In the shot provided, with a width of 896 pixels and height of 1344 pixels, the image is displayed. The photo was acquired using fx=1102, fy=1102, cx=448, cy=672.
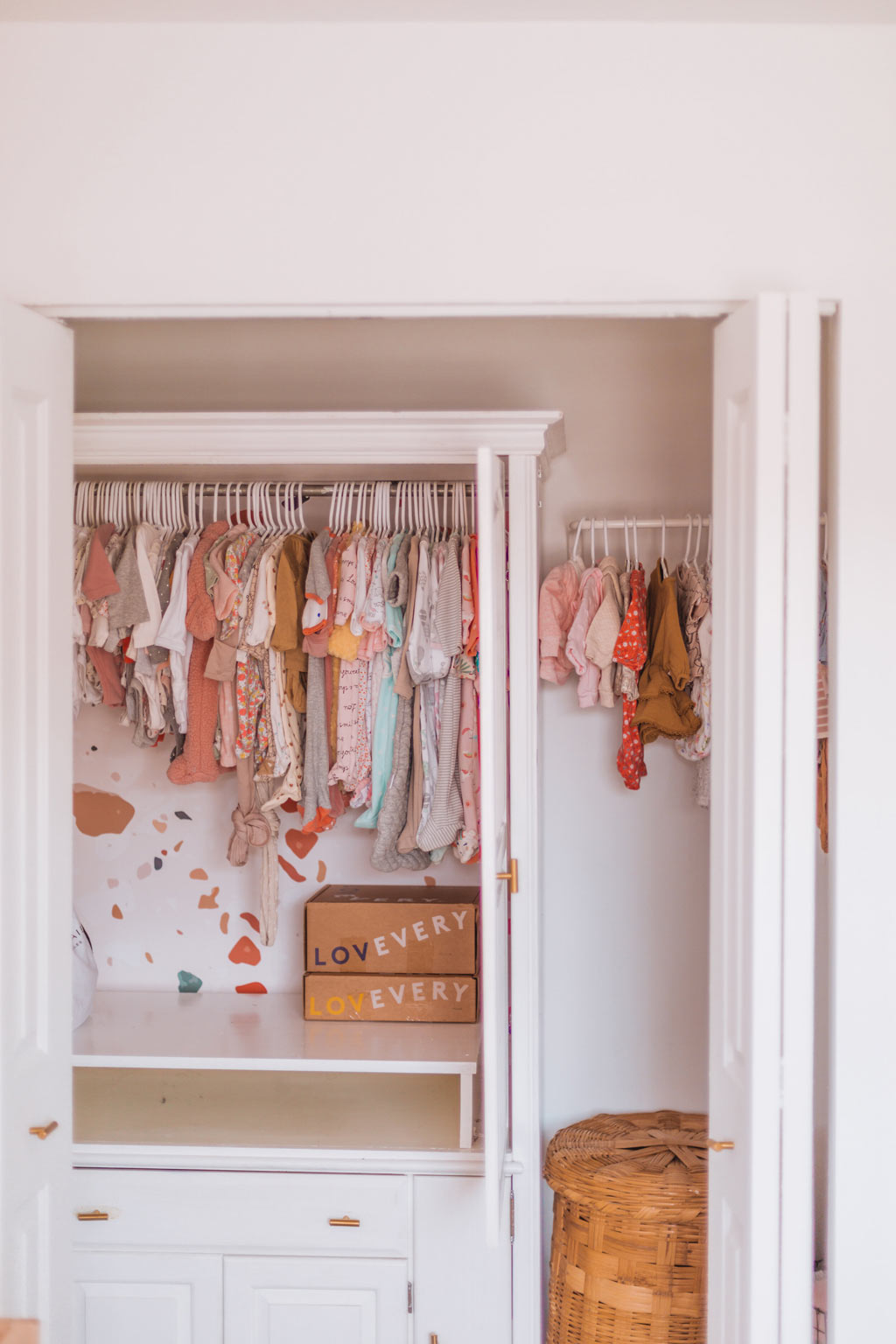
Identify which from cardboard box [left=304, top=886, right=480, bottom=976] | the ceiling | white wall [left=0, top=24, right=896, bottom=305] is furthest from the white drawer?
the ceiling

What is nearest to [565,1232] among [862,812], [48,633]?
[862,812]

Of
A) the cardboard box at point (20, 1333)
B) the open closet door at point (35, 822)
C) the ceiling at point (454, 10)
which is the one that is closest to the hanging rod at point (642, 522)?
the ceiling at point (454, 10)

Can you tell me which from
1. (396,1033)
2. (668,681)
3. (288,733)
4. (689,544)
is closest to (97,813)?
(288,733)

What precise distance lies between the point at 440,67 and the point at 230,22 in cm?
35

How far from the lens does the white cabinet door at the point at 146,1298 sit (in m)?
2.58

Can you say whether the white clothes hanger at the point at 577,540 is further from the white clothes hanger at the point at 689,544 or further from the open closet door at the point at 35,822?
the open closet door at the point at 35,822

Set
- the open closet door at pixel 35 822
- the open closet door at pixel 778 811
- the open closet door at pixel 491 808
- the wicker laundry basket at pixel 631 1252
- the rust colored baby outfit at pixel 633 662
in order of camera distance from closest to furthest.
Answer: the open closet door at pixel 778 811, the open closet door at pixel 35 822, the open closet door at pixel 491 808, the wicker laundry basket at pixel 631 1252, the rust colored baby outfit at pixel 633 662

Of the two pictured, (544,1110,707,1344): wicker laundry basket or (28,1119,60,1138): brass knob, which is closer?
(28,1119,60,1138): brass knob

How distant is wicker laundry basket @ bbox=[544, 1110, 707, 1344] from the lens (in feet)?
8.00

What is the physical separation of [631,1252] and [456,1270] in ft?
1.34

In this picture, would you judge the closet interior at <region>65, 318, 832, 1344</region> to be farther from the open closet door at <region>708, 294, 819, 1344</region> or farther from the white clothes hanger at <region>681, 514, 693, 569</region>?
the open closet door at <region>708, 294, 819, 1344</region>

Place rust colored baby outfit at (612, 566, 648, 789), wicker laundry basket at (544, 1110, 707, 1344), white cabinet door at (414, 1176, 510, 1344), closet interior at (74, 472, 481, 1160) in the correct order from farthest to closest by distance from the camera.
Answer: rust colored baby outfit at (612, 566, 648, 789)
closet interior at (74, 472, 481, 1160)
white cabinet door at (414, 1176, 510, 1344)
wicker laundry basket at (544, 1110, 707, 1344)

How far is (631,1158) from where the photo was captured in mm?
2623

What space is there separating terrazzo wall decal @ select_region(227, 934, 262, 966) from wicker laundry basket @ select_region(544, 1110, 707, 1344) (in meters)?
1.08
